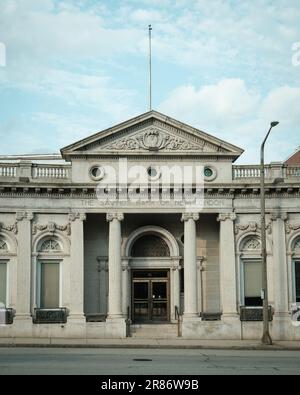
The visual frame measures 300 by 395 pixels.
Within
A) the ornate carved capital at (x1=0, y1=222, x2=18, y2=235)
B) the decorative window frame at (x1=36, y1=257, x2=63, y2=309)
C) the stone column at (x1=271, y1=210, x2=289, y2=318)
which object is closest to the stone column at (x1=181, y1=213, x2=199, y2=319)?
the stone column at (x1=271, y1=210, x2=289, y2=318)

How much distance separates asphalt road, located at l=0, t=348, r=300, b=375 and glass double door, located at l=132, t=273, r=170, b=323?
1053 centimetres

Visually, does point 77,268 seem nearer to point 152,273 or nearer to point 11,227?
point 11,227

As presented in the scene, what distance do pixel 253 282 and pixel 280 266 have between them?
1586mm

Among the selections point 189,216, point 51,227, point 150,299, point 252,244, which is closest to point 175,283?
point 150,299

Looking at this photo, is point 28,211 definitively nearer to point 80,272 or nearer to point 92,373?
point 80,272

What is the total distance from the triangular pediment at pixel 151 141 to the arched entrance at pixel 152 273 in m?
4.19

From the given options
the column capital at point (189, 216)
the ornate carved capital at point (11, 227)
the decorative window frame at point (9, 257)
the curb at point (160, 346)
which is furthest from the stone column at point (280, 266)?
the decorative window frame at point (9, 257)

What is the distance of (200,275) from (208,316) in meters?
2.24

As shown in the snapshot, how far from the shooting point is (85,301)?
3581 cm

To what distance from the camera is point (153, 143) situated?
3522 cm

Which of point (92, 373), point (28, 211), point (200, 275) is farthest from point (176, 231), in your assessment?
point (92, 373)

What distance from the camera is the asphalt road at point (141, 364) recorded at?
18.8 m

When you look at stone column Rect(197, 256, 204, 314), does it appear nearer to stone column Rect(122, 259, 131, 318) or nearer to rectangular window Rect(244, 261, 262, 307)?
rectangular window Rect(244, 261, 262, 307)
